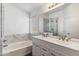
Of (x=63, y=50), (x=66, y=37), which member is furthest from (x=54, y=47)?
(x=66, y=37)

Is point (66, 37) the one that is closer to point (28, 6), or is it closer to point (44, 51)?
point (44, 51)

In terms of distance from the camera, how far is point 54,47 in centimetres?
171

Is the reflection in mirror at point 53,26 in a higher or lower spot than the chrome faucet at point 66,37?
higher

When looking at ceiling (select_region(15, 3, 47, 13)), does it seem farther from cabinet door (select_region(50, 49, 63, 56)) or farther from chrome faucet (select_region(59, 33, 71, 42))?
cabinet door (select_region(50, 49, 63, 56))

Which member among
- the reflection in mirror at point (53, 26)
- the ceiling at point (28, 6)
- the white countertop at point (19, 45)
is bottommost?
the white countertop at point (19, 45)

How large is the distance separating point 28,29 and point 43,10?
1.96ft

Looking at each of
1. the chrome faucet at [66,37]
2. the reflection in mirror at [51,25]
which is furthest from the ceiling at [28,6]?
the chrome faucet at [66,37]

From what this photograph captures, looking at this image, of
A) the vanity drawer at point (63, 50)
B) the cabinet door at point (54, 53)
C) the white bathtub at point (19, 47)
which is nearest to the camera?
the vanity drawer at point (63, 50)

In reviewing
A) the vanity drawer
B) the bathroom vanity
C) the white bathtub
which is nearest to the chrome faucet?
the bathroom vanity

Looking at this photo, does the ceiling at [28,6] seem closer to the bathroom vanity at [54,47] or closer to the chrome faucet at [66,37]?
the bathroom vanity at [54,47]

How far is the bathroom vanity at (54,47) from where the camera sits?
1.35m

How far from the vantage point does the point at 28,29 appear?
2086 millimetres

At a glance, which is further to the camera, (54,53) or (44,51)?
(44,51)

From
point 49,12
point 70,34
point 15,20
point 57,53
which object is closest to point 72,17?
point 70,34
